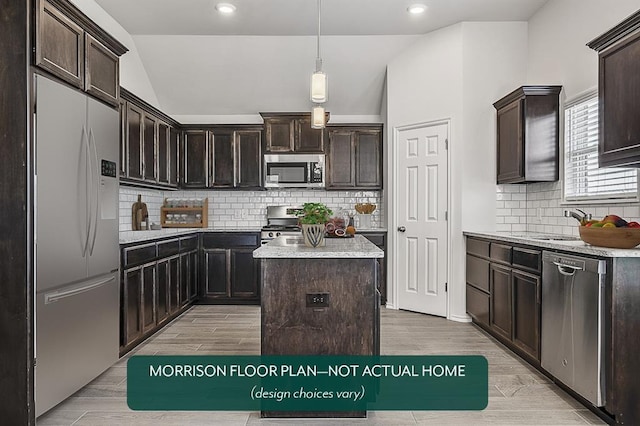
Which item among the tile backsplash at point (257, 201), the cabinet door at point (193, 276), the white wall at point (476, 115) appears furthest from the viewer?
the tile backsplash at point (257, 201)

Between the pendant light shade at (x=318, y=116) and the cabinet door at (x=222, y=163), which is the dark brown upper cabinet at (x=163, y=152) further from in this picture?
the pendant light shade at (x=318, y=116)

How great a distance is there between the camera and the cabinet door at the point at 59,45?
247cm

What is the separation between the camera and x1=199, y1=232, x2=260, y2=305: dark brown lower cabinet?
5.64 metres

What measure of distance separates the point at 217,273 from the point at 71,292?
298cm

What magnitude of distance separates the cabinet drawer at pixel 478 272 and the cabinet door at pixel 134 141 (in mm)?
3471

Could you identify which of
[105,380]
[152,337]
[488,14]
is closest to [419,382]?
[105,380]

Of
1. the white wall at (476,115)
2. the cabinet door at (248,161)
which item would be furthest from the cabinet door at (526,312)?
the cabinet door at (248,161)

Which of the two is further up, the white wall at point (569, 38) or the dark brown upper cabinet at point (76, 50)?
the white wall at point (569, 38)

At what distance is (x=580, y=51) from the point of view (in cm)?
385

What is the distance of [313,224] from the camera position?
2852mm

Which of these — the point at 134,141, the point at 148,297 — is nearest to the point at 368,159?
the point at 134,141

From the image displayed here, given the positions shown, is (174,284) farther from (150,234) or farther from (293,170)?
(293,170)

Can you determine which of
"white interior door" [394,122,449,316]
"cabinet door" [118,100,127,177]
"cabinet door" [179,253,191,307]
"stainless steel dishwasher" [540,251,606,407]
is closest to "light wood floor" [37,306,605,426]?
"stainless steel dishwasher" [540,251,606,407]

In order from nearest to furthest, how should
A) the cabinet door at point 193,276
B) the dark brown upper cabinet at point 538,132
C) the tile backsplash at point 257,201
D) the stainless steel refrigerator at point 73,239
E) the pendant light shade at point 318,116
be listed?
the stainless steel refrigerator at point 73,239 < the pendant light shade at point 318,116 < the dark brown upper cabinet at point 538,132 < the cabinet door at point 193,276 < the tile backsplash at point 257,201
